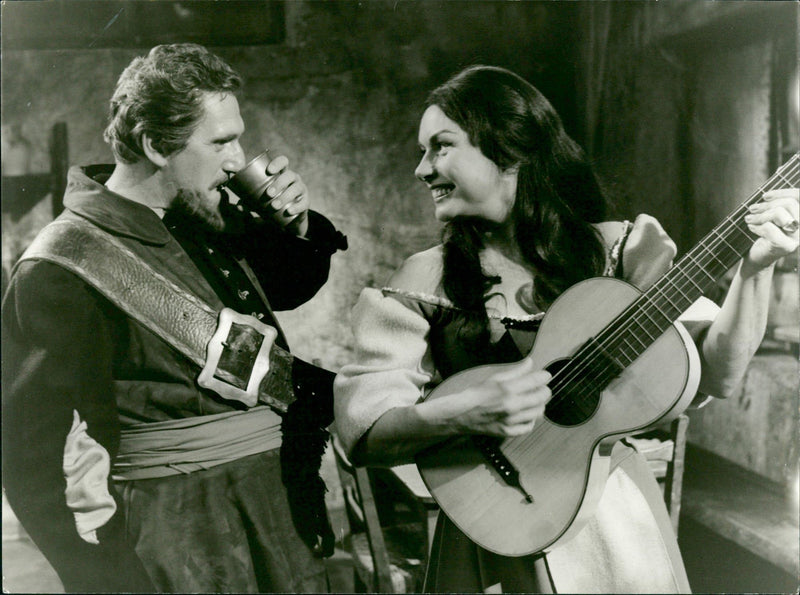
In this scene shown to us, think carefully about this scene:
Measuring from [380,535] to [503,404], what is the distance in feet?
2.00

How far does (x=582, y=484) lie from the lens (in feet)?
5.63

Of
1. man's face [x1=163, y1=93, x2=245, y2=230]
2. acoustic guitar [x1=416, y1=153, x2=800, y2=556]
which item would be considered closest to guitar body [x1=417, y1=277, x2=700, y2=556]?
acoustic guitar [x1=416, y1=153, x2=800, y2=556]

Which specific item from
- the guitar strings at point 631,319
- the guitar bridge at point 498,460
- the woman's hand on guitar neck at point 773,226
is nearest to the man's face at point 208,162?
the guitar bridge at point 498,460

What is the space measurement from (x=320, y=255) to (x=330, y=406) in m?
0.41

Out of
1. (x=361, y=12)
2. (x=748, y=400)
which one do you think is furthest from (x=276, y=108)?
(x=748, y=400)

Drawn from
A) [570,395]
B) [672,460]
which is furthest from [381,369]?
[672,460]

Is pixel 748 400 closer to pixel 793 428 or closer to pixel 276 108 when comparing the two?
pixel 793 428

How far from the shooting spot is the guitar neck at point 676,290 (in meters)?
1.72

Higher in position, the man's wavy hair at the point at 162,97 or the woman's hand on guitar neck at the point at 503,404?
the man's wavy hair at the point at 162,97

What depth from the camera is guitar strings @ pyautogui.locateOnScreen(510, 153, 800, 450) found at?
1.73 meters

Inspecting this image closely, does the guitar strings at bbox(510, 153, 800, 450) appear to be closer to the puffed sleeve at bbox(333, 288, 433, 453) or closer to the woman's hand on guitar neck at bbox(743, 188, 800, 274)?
the woman's hand on guitar neck at bbox(743, 188, 800, 274)

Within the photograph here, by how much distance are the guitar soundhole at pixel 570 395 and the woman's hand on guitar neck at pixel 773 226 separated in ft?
1.53

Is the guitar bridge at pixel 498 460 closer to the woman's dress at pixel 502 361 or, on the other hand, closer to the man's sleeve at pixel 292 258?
the woman's dress at pixel 502 361

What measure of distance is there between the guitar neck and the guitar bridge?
1.12 feet
